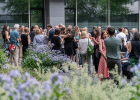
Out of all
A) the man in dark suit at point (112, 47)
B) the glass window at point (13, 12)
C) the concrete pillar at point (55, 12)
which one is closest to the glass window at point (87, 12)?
the concrete pillar at point (55, 12)

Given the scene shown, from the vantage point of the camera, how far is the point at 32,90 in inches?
79.1

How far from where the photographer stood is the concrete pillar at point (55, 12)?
14070mm

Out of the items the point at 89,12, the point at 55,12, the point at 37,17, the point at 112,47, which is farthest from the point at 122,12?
the point at 112,47

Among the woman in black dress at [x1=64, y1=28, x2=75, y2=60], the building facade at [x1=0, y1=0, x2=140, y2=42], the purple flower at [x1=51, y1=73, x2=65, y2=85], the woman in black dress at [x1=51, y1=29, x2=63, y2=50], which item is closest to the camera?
the purple flower at [x1=51, y1=73, x2=65, y2=85]

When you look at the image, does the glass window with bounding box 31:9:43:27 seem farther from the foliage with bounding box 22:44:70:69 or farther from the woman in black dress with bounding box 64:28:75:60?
the foliage with bounding box 22:44:70:69

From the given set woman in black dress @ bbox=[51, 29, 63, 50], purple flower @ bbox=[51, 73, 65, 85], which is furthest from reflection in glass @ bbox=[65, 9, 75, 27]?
purple flower @ bbox=[51, 73, 65, 85]

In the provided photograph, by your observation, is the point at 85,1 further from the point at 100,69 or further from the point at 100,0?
the point at 100,69

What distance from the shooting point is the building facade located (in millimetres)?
14039

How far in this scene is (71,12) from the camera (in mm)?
15203

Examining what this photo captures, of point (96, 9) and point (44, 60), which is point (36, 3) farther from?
point (44, 60)

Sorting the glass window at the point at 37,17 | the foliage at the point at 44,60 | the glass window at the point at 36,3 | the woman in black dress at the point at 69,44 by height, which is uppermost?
the glass window at the point at 36,3

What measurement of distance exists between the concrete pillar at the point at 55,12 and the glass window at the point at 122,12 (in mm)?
3593

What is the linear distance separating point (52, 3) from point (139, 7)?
6166 mm

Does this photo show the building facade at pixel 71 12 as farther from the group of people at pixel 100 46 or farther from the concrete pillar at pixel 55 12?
the group of people at pixel 100 46
